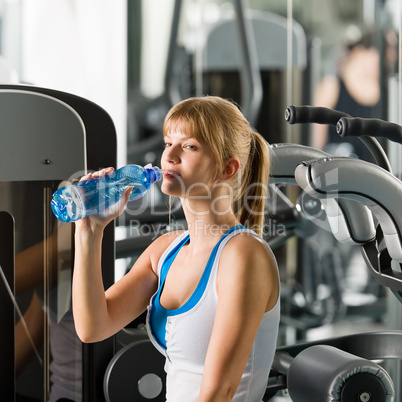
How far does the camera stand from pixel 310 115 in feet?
3.38

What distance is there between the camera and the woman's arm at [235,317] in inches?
33.4

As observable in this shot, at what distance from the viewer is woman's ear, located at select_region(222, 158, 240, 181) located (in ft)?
3.16

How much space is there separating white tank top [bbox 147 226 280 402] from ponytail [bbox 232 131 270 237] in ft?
0.30

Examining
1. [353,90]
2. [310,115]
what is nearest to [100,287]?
[310,115]

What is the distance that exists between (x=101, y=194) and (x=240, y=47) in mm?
1967

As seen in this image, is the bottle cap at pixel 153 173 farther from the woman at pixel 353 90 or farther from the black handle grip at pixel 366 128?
the woman at pixel 353 90

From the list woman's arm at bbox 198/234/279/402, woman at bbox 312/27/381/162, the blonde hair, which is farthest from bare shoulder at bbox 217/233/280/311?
woman at bbox 312/27/381/162

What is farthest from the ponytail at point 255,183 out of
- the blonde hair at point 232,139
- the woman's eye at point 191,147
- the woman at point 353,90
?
the woman at point 353,90

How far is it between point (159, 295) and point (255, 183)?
0.23 metres

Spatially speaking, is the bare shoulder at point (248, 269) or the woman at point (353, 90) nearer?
the bare shoulder at point (248, 269)

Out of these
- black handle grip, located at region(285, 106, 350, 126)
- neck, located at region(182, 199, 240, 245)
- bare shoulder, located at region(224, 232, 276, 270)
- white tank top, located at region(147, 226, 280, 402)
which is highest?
black handle grip, located at region(285, 106, 350, 126)

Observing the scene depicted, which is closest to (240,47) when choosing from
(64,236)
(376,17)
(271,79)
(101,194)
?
(271,79)

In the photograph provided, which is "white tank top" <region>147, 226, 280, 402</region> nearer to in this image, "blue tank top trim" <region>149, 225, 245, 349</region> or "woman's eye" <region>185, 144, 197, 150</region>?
"blue tank top trim" <region>149, 225, 245, 349</region>

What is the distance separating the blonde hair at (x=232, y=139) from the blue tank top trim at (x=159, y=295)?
86mm
